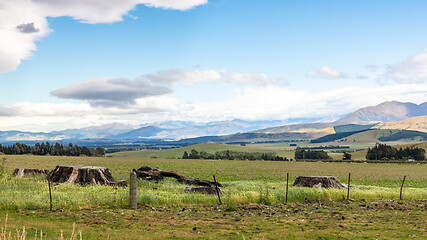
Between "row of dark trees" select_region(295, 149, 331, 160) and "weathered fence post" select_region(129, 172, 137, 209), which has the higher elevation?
"weathered fence post" select_region(129, 172, 137, 209)

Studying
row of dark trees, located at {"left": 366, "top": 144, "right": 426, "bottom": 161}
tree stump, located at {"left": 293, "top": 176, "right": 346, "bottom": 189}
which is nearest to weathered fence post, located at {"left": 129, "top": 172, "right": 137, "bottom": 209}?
tree stump, located at {"left": 293, "top": 176, "right": 346, "bottom": 189}

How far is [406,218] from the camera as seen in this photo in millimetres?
19125

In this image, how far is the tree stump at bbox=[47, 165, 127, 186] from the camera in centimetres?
2892

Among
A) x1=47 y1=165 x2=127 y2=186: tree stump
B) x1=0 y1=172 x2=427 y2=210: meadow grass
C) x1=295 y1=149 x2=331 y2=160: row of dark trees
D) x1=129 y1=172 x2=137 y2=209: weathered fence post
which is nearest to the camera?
x1=0 y1=172 x2=427 y2=210: meadow grass

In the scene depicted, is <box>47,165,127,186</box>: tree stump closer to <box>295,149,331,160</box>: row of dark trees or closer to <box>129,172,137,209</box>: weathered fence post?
<box>129,172,137,209</box>: weathered fence post

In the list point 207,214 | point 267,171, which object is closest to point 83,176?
point 207,214

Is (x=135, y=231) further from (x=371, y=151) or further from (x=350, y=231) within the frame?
(x=371, y=151)

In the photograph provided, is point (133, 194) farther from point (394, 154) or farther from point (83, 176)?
point (394, 154)

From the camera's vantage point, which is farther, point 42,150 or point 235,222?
point 42,150

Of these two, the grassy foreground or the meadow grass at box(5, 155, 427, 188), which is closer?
the grassy foreground

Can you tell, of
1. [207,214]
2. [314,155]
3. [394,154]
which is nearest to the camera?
[207,214]

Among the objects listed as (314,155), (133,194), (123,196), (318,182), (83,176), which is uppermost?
(83,176)

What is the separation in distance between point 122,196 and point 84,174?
325 inches

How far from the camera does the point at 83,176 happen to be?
95.5ft
